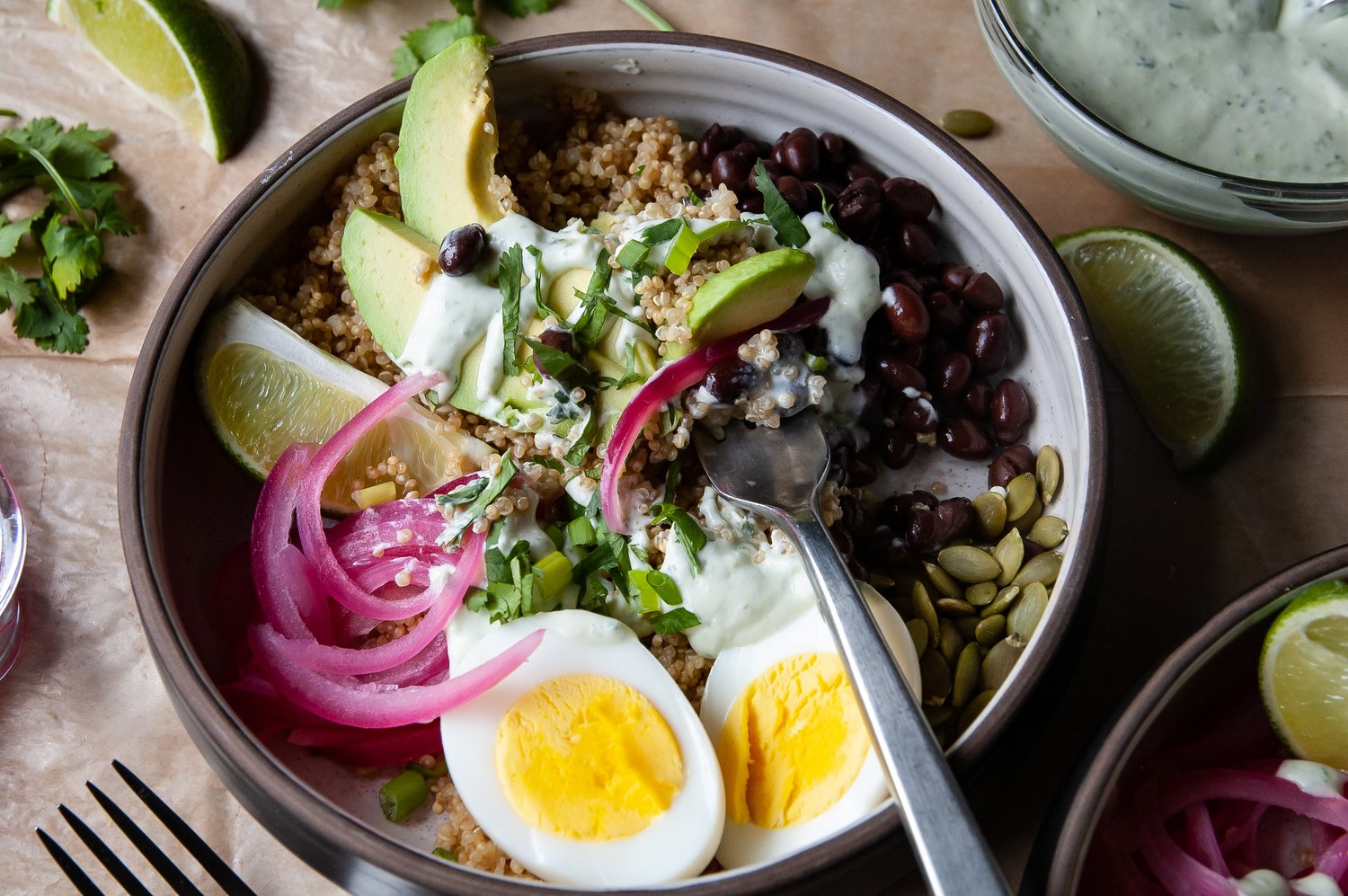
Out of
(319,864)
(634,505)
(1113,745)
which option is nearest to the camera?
(1113,745)

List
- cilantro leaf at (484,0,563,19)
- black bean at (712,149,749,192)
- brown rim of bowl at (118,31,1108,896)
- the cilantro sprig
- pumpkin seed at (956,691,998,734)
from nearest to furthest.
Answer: brown rim of bowl at (118,31,1108,896), pumpkin seed at (956,691,998,734), black bean at (712,149,749,192), the cilantro sprig, cilantro leaf at (484,0,563,19)

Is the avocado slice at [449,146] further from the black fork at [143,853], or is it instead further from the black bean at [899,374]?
the black fork at [143,853]

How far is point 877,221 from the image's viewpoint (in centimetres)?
177

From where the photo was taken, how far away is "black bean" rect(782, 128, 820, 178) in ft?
5.84

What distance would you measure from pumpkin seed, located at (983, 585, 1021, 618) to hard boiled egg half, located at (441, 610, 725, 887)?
0.49 m

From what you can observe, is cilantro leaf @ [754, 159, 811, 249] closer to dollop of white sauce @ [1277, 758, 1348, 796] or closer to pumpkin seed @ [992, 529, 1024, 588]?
pumpkin seed @ [992, 529, 1024, 588]

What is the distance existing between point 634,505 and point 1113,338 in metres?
0.93

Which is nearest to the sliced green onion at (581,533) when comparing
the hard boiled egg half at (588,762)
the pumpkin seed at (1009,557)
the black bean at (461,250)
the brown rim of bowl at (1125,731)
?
the hard boiled egg half at (588,762)

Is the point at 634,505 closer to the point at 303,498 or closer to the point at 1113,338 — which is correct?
the point at 303,498

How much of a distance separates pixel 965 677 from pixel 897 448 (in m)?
0.38

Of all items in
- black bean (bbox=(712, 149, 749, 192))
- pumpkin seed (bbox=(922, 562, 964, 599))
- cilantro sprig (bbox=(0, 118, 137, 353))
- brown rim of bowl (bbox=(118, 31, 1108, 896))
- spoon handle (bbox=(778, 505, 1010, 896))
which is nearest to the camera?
spoon handle (bbox=(778, 505, 1010, 896))

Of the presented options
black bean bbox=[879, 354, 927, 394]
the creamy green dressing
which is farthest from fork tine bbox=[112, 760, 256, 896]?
the creamy green dressing

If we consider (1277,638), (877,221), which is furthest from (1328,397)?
(877,221)

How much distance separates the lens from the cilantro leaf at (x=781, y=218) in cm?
171
